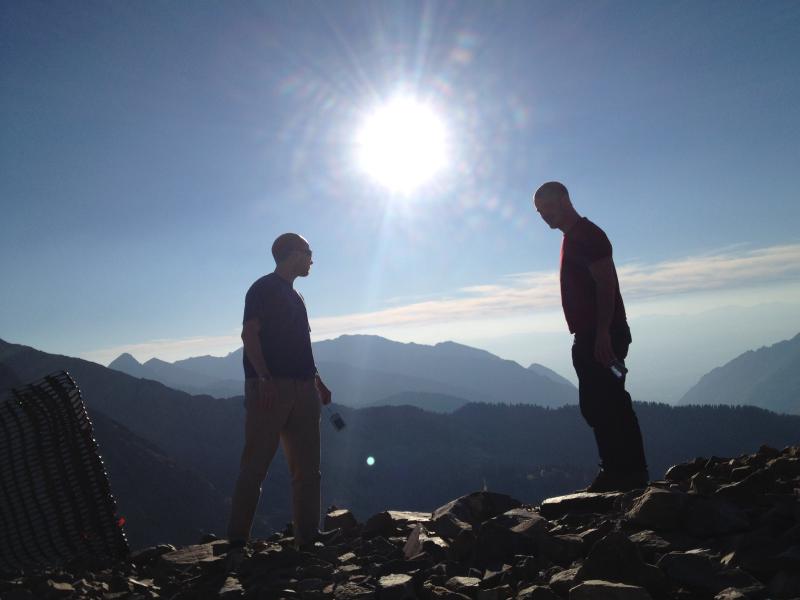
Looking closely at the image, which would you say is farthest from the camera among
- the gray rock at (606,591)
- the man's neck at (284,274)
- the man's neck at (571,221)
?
the man's neck at (284,274)

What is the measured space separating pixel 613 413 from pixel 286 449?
387 cm

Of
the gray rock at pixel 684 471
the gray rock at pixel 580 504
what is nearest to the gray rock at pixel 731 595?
the gray rock at pixel 580 504

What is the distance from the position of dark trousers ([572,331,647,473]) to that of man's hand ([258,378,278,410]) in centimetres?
343

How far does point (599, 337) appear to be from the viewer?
5613mm

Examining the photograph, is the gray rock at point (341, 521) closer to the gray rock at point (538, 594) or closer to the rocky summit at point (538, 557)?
the rocky summit at point (538, 557)

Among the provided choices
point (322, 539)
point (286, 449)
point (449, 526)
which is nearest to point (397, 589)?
point (449, 526)

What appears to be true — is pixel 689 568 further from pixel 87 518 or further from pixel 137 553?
pixel 87 518

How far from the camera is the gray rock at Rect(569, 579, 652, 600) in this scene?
2.90 metres

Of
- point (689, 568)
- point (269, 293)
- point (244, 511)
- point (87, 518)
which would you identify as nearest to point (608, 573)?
point (689, 568)

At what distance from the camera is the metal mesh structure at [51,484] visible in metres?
5.86

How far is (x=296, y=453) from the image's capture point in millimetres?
6605

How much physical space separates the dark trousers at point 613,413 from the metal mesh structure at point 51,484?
18.1 feet

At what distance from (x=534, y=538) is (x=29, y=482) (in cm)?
534

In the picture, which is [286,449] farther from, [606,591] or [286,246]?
[606,591]
